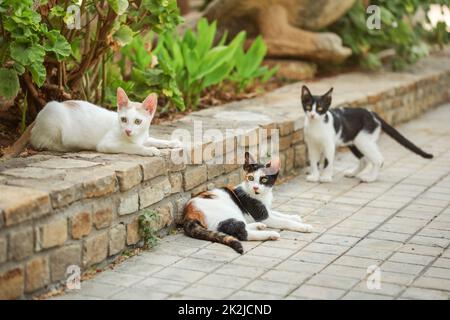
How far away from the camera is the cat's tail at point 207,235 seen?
539 cm

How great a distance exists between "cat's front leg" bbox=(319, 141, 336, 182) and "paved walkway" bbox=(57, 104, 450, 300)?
143mm

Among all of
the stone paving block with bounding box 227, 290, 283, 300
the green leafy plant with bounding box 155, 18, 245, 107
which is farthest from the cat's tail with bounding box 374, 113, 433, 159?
the stone paving block with bounding box 227, 290, 283, 300

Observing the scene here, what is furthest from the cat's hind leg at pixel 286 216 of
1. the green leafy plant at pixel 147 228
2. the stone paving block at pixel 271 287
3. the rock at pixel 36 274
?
the rock at pixel 36 274

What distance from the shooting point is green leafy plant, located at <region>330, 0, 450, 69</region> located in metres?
10.2

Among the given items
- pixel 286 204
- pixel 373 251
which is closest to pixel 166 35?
pixel 286 204

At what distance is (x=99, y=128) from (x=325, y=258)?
1741 millimetres

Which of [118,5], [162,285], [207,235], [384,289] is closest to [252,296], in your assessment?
[162,285]

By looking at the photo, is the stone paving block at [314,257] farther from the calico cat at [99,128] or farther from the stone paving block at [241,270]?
the calico cat at [99,128]

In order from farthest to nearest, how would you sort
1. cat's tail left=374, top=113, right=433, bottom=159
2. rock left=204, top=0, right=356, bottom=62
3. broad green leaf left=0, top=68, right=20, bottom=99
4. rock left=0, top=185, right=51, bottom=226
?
rock left=204, top=0, right=356, bottom=62 < cat's tail left=374, top=113, right=433, bottom=159 < broad green leaf left=0, top=68, right=20, bottom=99 < rock left=0, top=185, right=51, bottom=226

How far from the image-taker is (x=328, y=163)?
24.1ft

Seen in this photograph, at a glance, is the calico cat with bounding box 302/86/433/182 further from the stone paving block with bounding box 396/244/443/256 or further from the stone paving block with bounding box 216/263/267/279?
the stone paving block with bounding box 216/263/267/279

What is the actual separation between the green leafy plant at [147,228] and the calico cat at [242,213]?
0.96 ft

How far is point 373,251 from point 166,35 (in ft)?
10.9

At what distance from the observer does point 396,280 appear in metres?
4.91
